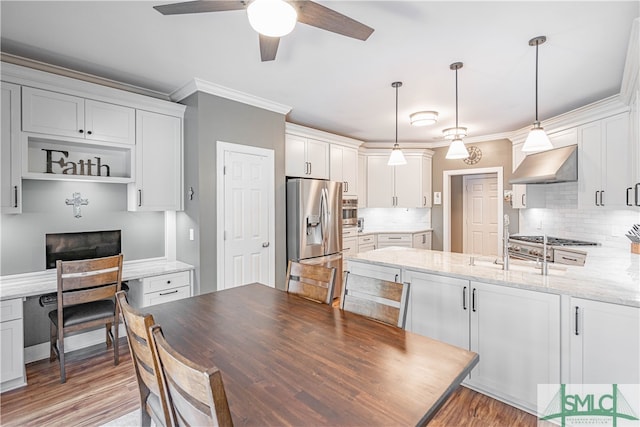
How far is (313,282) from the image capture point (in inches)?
86.6

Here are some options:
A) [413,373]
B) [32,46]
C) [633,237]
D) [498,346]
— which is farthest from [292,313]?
[633,237]

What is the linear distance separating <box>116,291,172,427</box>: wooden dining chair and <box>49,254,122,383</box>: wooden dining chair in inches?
53.6

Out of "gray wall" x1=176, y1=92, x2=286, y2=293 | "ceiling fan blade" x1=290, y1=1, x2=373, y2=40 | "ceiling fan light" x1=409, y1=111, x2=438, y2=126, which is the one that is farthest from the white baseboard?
"ceiling fan light" x1=409, y1=111, x2=438, y2=126

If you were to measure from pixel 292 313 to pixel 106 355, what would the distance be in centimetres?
229

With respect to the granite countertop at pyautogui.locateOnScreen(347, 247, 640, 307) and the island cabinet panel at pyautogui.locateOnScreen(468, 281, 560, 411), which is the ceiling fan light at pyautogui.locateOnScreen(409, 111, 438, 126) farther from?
the island cabinet panel at pyautogui.locateOnScreen(468, 281, 560, 411)

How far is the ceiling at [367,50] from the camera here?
6.68 ft

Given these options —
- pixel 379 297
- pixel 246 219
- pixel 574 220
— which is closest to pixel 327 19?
pixel 379 297

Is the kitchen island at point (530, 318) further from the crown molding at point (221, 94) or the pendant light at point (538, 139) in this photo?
the crown molding at point (221, 94)

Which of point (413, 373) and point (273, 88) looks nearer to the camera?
point (413, 373)

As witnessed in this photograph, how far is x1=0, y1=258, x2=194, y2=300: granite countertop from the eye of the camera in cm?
240

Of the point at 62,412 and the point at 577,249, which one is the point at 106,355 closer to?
the point at 62,412

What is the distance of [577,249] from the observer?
3.64 metres

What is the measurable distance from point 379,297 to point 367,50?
1915 mm

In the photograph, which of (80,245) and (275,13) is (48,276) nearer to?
(80,245)
